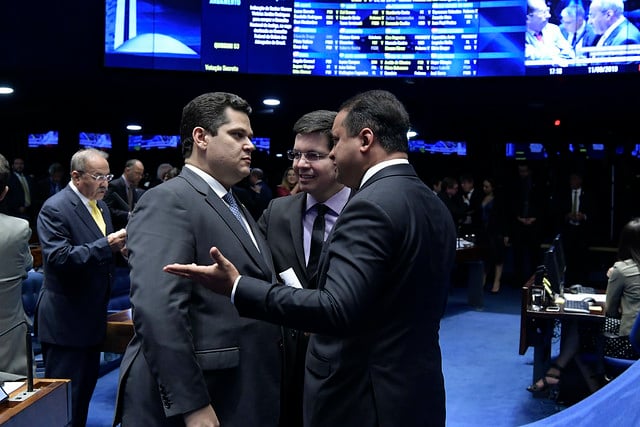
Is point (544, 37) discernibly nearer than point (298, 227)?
No

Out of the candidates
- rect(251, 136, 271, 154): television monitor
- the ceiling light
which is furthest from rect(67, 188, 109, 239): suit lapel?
rect(251, 136, 271, 154): television monitor

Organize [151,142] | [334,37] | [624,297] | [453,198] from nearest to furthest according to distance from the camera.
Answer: [624,297] < [334,37] < [453,198] < [151,142]

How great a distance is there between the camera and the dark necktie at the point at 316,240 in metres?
2.42

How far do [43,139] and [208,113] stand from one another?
12.0 meters

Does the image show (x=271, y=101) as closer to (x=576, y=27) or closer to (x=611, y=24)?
(x=576, y=27)

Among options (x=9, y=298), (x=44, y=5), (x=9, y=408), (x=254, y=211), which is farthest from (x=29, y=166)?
(x=9, y=408)

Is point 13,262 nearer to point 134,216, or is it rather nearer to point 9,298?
point 9,298

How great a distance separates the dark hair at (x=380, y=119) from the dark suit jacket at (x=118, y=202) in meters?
4.81

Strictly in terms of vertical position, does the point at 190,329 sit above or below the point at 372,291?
below

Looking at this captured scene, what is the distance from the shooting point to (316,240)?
2.47 m

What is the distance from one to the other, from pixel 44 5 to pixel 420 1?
385cm

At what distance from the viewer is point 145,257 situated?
1.81 metres

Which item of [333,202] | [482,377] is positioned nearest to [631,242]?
[482,377]

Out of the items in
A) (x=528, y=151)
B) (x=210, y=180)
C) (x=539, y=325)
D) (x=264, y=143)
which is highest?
(x=264, y=143)
